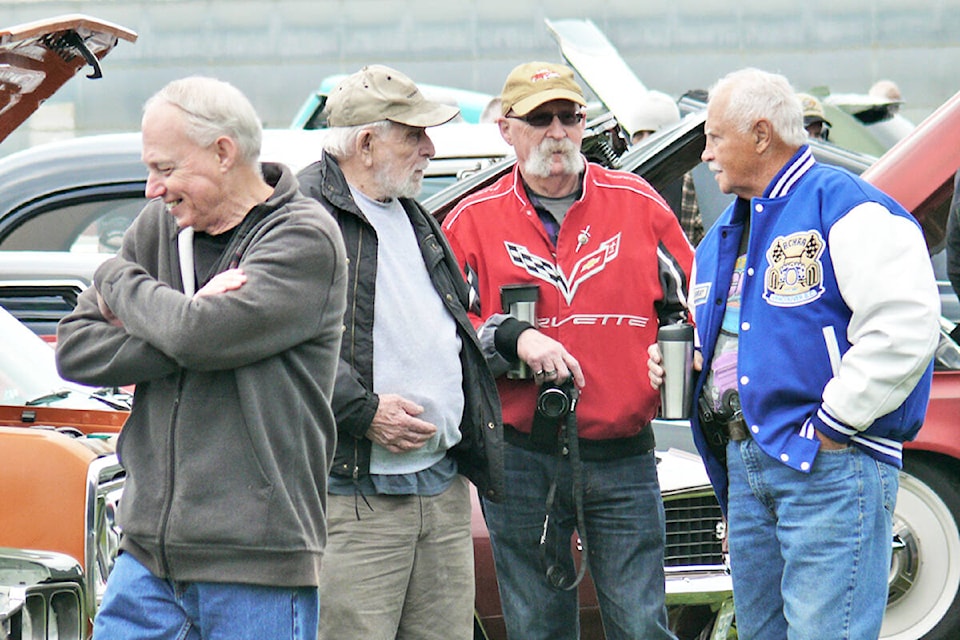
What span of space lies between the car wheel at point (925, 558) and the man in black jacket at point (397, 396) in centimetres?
244

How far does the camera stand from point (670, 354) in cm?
417

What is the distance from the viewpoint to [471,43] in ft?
57.9

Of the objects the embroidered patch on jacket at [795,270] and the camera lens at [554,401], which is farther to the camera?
the camera lens at [554,401]

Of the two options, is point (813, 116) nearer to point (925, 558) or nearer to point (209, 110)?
point (925, 558)

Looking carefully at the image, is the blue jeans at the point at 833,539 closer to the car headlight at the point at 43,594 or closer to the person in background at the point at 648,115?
the car headlight at the point at 43,594

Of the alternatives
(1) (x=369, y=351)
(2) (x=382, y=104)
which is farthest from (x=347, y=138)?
(1) (x=369, y=351)

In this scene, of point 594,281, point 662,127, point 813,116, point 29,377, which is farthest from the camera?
point 813,116

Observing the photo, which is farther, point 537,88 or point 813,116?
point 813,116

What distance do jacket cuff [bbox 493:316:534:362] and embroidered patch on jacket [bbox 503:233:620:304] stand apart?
7.2 inches

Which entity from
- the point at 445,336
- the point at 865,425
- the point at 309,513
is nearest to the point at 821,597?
the point at 865,425

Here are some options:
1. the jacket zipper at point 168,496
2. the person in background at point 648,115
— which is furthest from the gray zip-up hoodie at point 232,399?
the person in background at point 648,115

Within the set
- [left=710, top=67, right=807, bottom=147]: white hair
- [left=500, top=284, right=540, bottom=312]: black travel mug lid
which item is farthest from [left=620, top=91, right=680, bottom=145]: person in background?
[left=710, top=67, right=807, bottom=147]: white hair

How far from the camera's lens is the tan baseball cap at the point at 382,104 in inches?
157

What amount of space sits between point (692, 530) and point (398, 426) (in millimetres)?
1800
